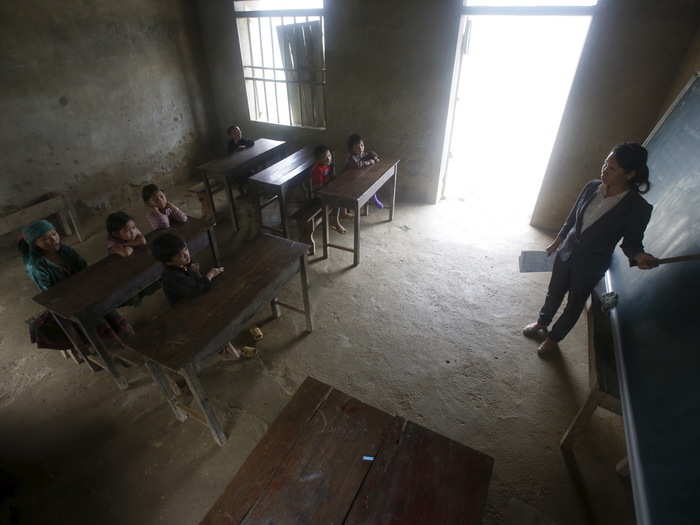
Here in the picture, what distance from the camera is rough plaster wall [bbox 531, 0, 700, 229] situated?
3752 millimetres

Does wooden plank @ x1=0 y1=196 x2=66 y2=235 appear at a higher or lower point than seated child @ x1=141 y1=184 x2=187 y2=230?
lower

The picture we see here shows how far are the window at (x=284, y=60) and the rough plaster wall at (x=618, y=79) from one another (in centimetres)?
374

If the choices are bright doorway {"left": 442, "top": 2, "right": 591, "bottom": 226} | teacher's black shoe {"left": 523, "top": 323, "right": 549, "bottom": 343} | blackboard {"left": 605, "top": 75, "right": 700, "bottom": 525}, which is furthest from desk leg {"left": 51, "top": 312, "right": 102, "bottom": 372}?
bright doorway {"left": 442, "top": 2, "right": 591, "bottom": 226}

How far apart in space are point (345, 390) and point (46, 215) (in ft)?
15.8

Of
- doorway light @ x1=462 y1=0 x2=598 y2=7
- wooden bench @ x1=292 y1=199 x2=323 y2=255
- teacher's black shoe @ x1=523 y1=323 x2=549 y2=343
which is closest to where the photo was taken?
teacher's black shoe @ x1=523 y1=323 x2=549 y2=343

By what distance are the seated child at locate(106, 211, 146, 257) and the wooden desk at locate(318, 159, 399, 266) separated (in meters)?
2.09

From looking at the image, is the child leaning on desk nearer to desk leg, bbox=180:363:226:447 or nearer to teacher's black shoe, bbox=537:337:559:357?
desk leg, bbox=180:363:226:447

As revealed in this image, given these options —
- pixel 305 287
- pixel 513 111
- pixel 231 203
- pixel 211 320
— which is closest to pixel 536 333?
pixel 305 287

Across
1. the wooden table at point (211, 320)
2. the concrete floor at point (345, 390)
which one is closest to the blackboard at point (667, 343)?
the concrete floor at point (345, 390)

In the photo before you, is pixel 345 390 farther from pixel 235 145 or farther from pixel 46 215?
pixel 46 215

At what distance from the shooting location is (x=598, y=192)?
8.57ft

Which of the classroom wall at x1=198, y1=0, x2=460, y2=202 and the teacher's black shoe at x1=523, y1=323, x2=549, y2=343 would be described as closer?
the teacher's black shoe at x1=523, y1=323, x2=549, y2=343

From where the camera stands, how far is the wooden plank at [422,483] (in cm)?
165

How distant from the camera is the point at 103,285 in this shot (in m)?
2.91
